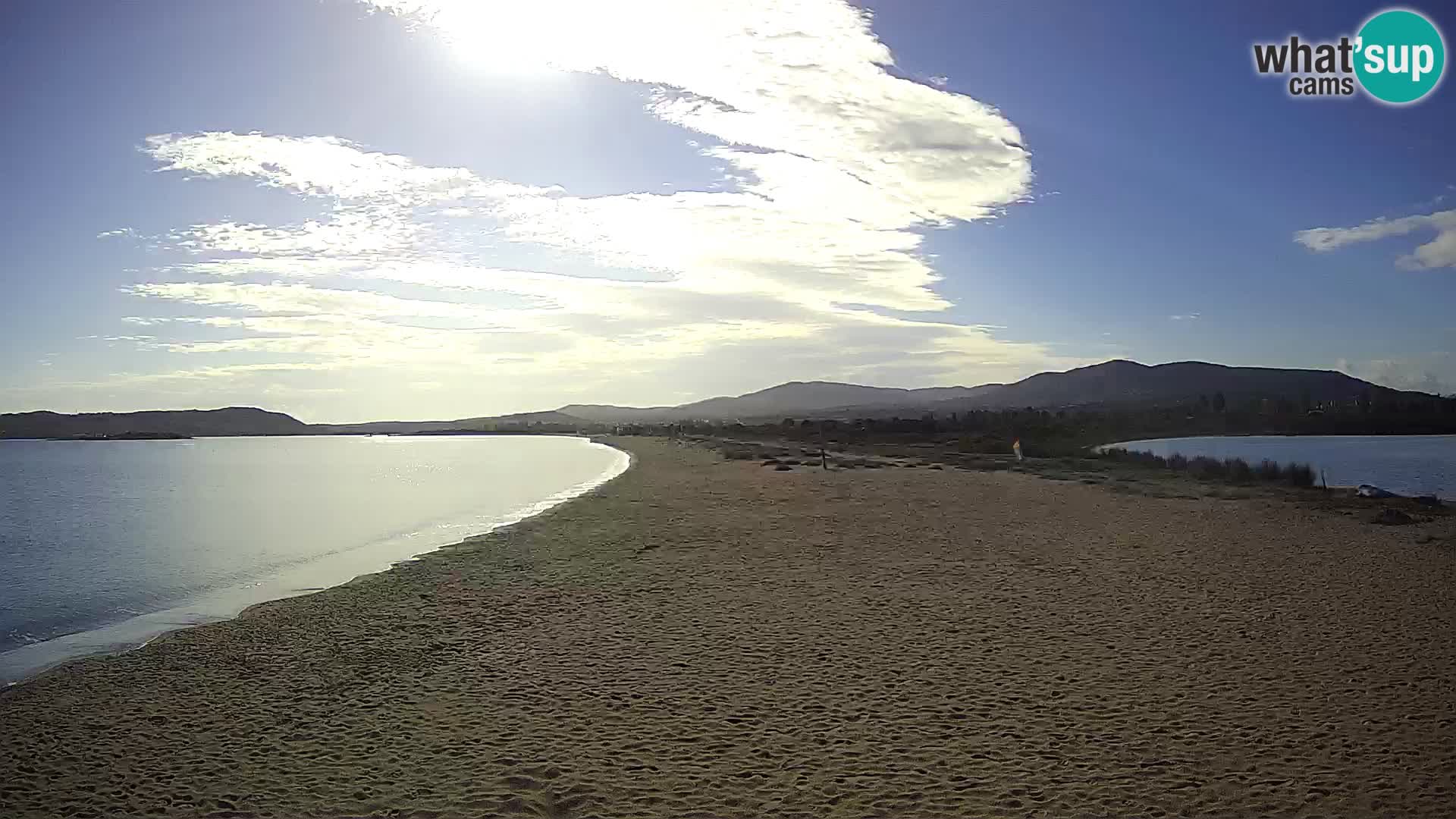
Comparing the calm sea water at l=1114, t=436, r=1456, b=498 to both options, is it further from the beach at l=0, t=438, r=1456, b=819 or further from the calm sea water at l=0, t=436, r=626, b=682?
the calm sea water at l=0, t=436, r=626, b=682

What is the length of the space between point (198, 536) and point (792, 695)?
20.1 metres

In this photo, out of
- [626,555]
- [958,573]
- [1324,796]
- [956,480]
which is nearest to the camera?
[1324,796]

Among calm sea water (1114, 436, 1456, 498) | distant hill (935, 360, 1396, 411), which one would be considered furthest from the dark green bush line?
distant hill (935, 360, 1396, 411)

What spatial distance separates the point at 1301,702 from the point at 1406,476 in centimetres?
3412

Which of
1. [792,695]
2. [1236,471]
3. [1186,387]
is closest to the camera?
[792,695]

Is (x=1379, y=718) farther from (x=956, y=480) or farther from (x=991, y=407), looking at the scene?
(x=991, y=407)

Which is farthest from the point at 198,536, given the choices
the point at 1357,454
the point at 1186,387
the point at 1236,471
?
the point at 1186,387

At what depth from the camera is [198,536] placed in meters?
22.4

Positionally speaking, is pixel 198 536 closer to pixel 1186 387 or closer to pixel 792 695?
pixel 792 695

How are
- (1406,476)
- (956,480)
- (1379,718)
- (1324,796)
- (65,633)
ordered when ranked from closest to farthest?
(1324,796)
(1379,718)
(65,633)
(956,480)
(1406,476)

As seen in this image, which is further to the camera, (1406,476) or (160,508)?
(1406,476)

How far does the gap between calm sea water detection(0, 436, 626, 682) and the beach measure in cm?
188

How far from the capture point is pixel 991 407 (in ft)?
476

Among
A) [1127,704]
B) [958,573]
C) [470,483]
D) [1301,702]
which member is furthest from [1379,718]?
[470,483]
